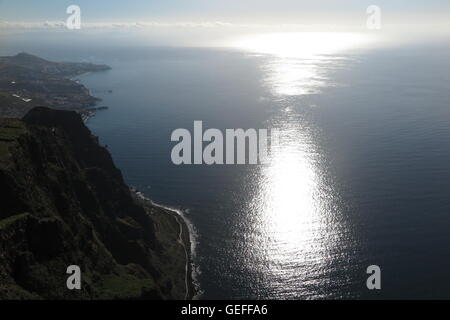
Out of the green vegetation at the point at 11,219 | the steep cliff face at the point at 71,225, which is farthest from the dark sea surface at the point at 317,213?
the green vegetation at the point at 11,219

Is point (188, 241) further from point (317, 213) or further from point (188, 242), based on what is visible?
point (317, 213)

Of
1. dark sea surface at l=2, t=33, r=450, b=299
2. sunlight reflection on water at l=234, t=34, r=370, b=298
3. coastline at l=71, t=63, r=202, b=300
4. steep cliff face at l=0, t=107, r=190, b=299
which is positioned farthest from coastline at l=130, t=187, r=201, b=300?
sunlight reflection on water at l=234, t=34, r=370, b=298

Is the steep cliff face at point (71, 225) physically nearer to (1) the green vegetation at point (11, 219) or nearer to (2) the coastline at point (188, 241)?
(1) the green vegetation at point (11, 219)

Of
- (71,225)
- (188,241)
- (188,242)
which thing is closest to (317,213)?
(188,241)

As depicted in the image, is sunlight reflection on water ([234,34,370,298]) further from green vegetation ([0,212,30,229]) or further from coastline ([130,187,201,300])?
green vegetation ([0,212,30,229])
